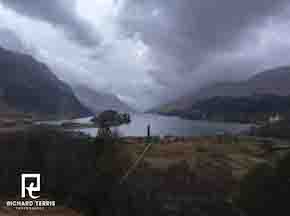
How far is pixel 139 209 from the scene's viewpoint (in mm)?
12539

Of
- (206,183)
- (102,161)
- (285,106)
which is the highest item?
(285,106)

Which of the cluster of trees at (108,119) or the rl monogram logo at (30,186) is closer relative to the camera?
the rl monogram logo at (30,186)

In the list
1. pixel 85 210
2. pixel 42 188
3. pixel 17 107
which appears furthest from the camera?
pixel 17 107

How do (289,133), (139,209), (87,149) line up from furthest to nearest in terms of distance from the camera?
(289,133), (87,149), (139,209)

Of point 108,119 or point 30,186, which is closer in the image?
point 30,186

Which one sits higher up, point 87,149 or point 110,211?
point 87,149

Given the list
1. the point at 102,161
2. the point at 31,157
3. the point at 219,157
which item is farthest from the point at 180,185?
the point at 219,157

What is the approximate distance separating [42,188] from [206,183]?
12.3 m

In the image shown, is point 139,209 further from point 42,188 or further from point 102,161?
point 42,188

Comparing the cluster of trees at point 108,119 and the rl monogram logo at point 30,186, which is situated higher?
the cluster of trees at point 108,119

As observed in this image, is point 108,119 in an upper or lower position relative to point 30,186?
upper

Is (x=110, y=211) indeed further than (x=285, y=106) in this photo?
No

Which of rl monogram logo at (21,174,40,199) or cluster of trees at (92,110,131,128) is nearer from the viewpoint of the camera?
rl monogram logo at (21,174,40,199)

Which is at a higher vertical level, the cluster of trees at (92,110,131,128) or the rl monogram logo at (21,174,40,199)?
the cluster of trees at (92,110,131,128)
